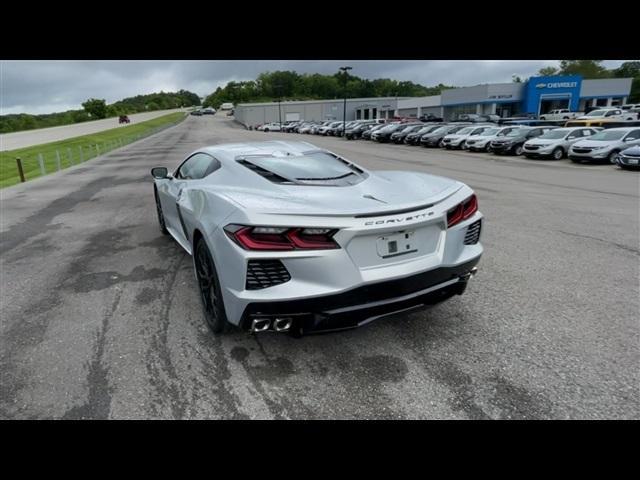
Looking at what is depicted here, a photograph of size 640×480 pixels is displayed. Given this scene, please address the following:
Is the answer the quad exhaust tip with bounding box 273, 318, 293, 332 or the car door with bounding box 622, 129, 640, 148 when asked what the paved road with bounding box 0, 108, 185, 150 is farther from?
the car door with bounding box 622, 129, 640, 148

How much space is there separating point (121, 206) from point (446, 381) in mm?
8253

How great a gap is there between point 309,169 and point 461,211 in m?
1.40

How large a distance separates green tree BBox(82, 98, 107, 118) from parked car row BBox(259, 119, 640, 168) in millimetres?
105126

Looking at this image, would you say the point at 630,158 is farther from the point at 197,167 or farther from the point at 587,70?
the point at 587,70

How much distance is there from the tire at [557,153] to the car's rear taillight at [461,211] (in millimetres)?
18483

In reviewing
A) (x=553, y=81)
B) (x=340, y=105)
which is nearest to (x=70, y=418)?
(x=553, y=81)

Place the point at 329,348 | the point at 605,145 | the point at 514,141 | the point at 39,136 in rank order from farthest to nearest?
1. the point at 39,136
2. the point at 514,141
3. the point at 605,145
4. the point at 329,348

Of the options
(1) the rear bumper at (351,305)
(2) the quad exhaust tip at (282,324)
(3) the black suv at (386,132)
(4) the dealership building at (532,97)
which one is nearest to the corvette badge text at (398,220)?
(1) the rear bumper at (351,305)

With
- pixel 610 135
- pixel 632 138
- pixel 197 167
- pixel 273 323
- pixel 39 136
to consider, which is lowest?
pixel 39 136

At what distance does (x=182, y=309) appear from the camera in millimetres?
3748

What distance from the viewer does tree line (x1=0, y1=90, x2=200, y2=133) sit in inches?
3307

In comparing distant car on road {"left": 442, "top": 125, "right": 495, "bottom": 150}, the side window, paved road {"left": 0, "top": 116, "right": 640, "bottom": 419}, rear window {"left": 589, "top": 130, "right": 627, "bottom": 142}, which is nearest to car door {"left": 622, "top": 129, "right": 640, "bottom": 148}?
rear window {"left": 589, "top": 130, "right": 627, "bottom": 142}

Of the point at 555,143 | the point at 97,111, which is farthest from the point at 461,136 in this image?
the point at 97,111

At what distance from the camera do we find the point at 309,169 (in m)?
3.66
